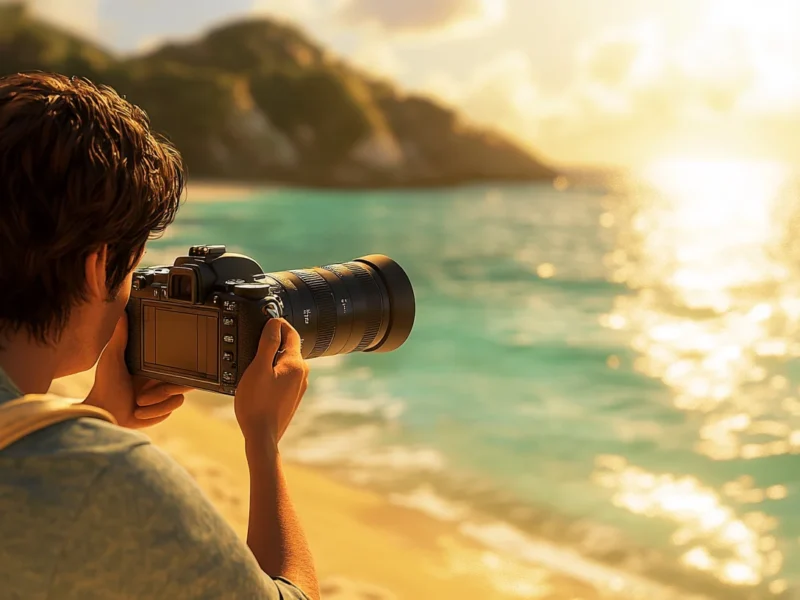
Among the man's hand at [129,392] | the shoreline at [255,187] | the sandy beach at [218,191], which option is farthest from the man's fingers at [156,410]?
the sandy beach at [218,191]

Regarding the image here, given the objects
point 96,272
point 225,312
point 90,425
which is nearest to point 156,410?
point 225,312

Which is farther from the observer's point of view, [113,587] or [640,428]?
[640,428]

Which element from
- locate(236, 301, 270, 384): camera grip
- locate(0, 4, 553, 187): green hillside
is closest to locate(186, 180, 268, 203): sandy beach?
locate(0, 4, 553, 187): green hillside

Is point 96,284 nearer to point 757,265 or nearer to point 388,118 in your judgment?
point 757,265

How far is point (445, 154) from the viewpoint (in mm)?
81812

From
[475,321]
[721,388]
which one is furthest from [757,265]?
[721,388]

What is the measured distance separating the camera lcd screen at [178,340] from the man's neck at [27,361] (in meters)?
0.44

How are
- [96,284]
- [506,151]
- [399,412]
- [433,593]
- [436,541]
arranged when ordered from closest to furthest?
[96,284]
[433,593]
[436,541]
[399,412]
[506,151]

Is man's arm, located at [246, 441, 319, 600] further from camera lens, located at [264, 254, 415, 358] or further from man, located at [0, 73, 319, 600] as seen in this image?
camera lens, located at [264, 254, 415, 358]

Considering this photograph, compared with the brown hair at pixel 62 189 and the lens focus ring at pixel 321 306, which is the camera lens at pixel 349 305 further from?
the brown hair at pixel 62 189

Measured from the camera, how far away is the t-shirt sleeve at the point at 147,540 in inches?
28.4

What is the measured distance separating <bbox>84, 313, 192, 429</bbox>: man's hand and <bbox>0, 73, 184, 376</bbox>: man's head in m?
0.50

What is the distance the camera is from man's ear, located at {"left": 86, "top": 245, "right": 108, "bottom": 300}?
86 centimetres

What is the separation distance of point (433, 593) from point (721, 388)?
518cm
